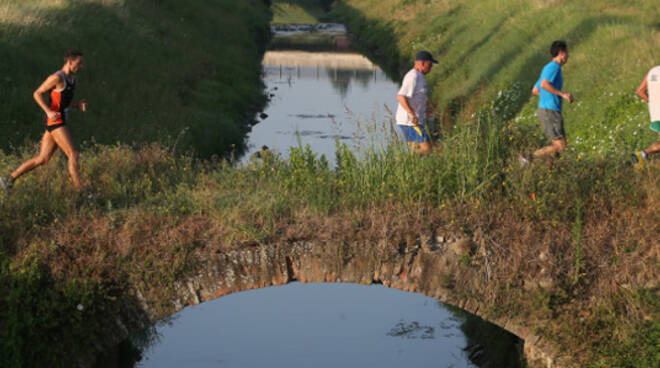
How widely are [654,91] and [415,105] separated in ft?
10.5

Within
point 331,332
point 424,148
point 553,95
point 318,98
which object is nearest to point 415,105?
point 424,148

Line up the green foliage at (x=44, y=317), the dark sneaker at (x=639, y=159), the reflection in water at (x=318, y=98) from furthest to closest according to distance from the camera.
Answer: the reflection in water at (x=318, y=98)
the dark sneaker at (x=639, y=159)
the green foliage at (x=44, y=317)

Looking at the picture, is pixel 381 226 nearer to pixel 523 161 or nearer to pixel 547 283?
pixel 547 283

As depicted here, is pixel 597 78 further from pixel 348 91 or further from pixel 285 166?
pixel 348 91

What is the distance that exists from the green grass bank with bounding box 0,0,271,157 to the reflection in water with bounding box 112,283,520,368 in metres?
3.49

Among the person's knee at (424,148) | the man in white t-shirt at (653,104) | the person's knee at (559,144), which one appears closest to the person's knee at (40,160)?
the person's knee at (424,148)

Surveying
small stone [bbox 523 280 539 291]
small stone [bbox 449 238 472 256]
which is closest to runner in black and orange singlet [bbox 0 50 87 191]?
small stone [bbox 449 238 472 256]

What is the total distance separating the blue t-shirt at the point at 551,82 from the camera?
10.9 m

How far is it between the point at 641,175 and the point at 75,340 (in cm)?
697

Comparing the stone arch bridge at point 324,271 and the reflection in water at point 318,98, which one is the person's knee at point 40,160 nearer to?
the stone arch bridge at point 324,271

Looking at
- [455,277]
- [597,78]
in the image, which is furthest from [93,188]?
[597,78]

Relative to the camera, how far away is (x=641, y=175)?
9.55 metres

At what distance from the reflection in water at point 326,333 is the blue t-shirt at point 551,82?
3.43 m

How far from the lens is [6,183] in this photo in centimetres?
963
